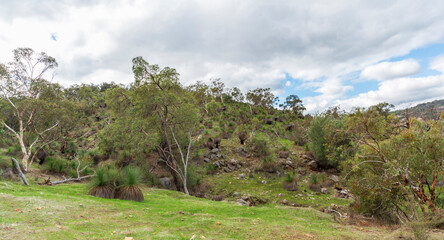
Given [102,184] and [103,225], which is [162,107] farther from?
[103,225]

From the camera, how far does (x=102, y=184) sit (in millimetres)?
9945

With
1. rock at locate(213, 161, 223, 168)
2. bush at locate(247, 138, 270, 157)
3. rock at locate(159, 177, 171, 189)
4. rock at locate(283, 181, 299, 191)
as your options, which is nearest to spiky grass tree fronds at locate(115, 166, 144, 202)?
rock at locate(159, 177, 171, 189)

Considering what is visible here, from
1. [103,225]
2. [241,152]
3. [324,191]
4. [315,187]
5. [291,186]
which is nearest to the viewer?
[103,225]

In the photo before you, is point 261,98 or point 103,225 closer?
point 103,225

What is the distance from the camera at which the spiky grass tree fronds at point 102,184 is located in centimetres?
970

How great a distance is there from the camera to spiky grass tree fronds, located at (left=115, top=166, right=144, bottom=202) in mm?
9969

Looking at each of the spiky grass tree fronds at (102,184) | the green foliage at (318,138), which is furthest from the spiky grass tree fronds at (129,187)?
the green foliage at (318,138)

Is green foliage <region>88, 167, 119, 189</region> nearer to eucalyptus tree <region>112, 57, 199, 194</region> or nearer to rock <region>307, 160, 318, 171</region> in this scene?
eucalyptus tree <region>112, 57, 199, 194</region>

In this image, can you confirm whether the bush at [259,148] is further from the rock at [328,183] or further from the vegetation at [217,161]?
the rock at [328,183]

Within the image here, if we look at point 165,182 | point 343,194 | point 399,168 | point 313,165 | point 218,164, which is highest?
point 399,168

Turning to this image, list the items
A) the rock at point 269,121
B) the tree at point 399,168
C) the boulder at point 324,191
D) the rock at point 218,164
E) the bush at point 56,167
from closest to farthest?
the tree at point 399,168, the bush at point 56,167, the boulder at point 324,191, the rock at point 218,164, the rock at point 269,121

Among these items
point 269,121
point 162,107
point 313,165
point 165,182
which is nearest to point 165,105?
point 162,107

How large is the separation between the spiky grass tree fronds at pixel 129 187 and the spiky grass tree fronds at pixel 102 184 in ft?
1.17

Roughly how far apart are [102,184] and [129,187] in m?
1.13
